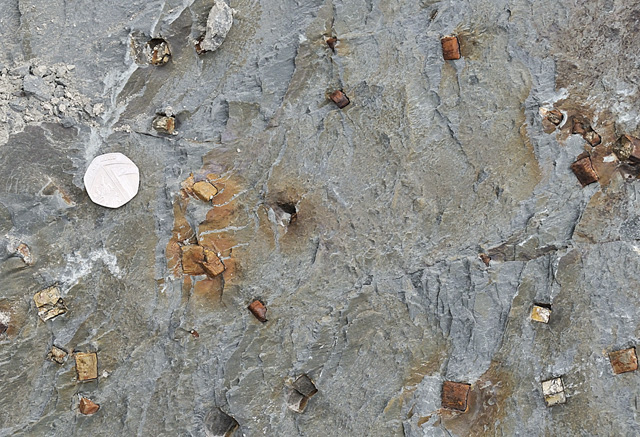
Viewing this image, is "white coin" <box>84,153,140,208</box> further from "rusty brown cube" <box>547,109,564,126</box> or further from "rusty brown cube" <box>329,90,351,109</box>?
"rusty brown cube" <box>547,109,564,126</box>

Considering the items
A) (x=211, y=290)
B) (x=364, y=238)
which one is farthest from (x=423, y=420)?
(x=211, y=290)

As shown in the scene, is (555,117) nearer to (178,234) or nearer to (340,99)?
(340,99)

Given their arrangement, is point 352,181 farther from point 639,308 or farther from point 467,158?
point 639,308

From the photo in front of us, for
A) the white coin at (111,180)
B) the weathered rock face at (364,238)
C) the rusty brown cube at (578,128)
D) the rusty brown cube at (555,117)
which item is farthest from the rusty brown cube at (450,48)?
the white coin at (111,180)

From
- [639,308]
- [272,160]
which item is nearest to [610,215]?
[639,308]

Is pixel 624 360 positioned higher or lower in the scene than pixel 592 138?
lower

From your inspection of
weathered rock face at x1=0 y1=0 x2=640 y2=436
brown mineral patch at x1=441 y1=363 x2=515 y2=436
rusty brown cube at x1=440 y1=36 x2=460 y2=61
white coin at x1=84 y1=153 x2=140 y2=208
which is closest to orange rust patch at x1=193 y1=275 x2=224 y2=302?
weathered rock face at x1=0 y1=0 x2=640 y2=436
